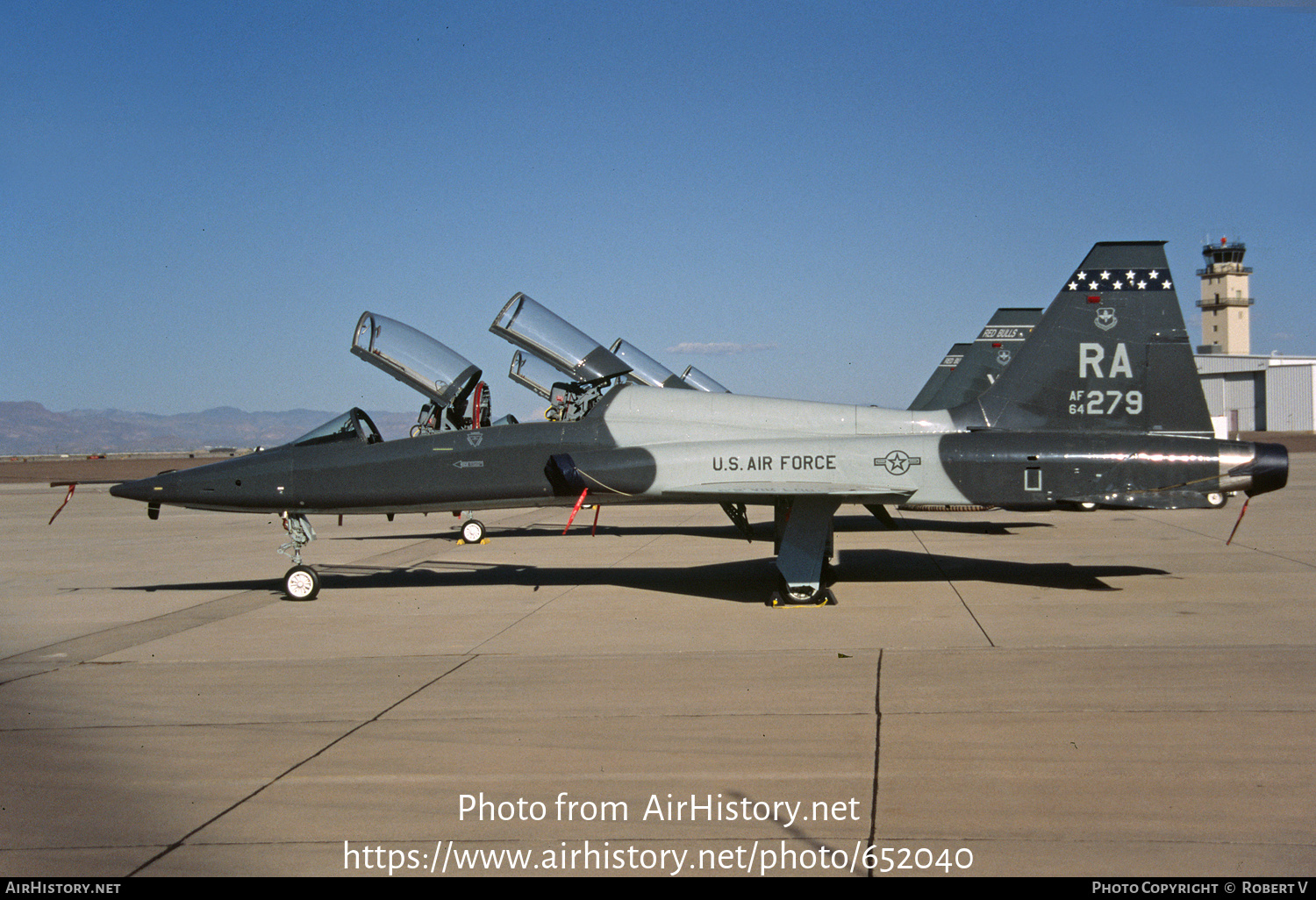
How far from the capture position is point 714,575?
12.8 m

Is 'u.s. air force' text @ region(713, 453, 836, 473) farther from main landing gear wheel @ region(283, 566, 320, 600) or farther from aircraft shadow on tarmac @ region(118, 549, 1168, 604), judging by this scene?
main landing gear wheel @ region(283, 566, 320, 600)

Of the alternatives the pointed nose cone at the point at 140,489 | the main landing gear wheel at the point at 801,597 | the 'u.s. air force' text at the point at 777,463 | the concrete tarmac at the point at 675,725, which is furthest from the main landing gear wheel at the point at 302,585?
the main landing gear wheel at the point at 801,597

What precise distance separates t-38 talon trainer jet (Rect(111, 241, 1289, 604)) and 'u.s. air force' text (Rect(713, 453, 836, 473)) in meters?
0.02

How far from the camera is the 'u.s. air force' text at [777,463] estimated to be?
1059 cm

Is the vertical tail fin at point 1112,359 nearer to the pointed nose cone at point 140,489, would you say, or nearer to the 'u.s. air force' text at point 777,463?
the 'u.s. air force' text at point 777,463

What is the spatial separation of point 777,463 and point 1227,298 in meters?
106

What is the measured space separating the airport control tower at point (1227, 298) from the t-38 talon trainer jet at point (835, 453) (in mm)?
101458

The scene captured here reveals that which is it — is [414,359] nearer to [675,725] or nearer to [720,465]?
[720,465]

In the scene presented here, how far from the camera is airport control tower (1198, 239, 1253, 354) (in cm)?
A: 9944

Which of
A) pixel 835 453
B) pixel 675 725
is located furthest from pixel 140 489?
pixel 675 725

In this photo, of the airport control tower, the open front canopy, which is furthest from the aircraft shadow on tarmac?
the airport control tower
